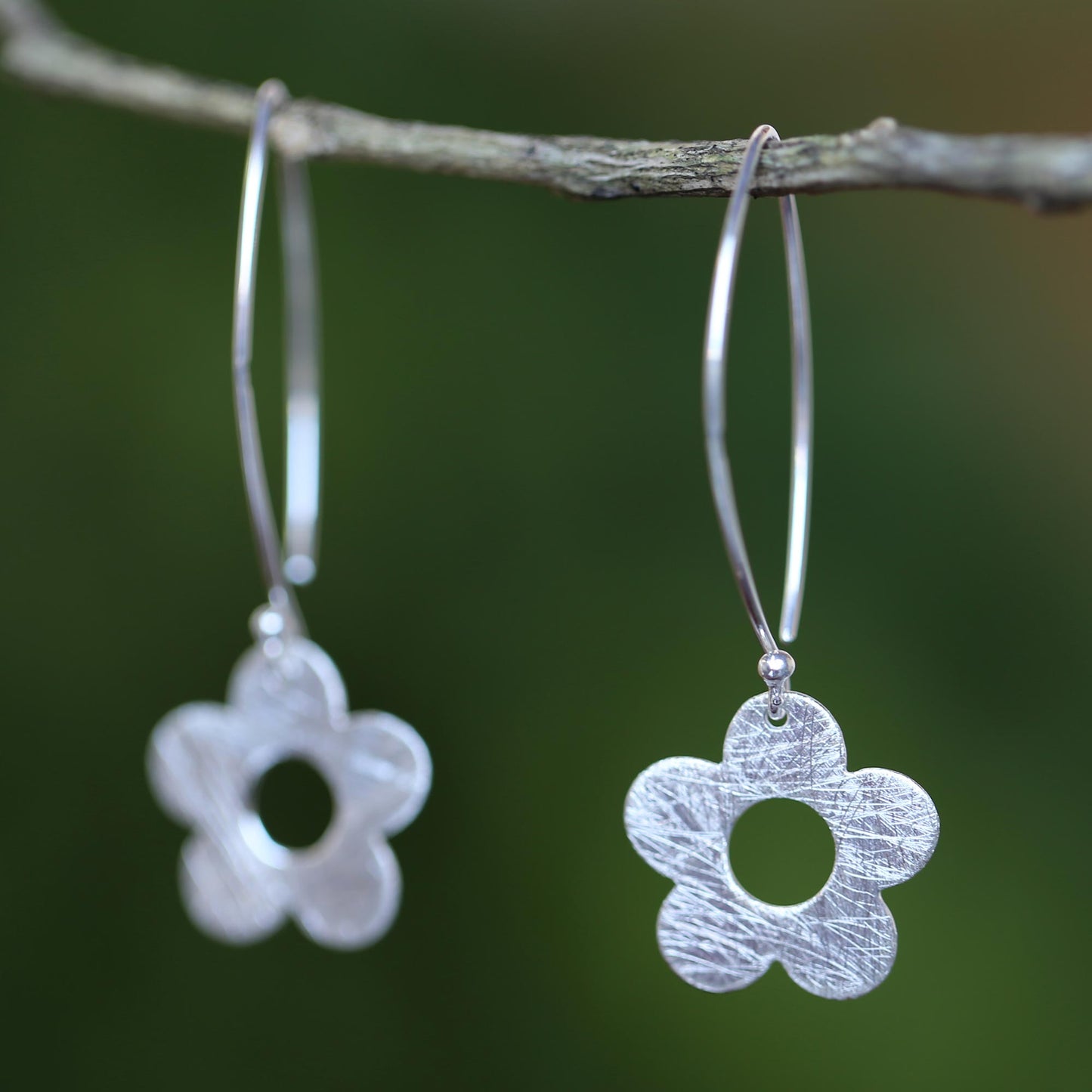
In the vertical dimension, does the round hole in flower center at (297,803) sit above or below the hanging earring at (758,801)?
above

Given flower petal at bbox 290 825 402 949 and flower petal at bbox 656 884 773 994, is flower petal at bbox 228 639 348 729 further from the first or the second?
flower petal at bbox 656 884 773 994

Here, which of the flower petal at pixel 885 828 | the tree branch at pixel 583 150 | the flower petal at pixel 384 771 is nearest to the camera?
the tree branch at pixel 583 150

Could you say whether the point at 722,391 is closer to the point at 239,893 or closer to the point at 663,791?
the point at 663,791

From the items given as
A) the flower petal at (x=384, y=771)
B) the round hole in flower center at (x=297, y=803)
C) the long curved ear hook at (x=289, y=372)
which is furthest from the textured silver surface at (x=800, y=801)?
the round hole in flower center at (x=297, y=803)

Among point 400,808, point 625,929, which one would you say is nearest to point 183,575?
point 625,929

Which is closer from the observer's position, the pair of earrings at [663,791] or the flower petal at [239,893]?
the pair of earrings at [663,791]

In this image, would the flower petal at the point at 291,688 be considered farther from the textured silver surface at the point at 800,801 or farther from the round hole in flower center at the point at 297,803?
Result: the round hole in flower center at the point at 297,803

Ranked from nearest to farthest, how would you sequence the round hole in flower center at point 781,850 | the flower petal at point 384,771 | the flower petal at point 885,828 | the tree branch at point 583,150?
the tree branch at point 583,150, the flower petal at point 885,828, the flower petal at point 384,771, the round hole in flower center at point 781,850

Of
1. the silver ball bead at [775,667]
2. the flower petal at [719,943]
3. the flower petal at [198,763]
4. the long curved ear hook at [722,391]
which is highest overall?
the long curved ear hook at [722,391]

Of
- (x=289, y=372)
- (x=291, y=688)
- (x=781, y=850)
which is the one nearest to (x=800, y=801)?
(x=291, y=688)
